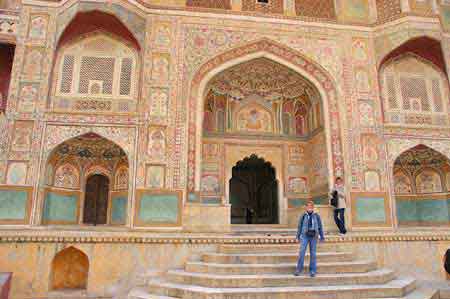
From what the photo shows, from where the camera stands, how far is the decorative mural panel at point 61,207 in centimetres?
896

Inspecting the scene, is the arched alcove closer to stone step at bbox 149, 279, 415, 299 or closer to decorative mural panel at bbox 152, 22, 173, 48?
stone step at bbox 149, 279, 415, 299

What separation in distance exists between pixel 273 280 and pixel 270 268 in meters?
0.41

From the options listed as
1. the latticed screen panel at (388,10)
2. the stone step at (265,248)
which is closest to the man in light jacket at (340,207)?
the stone step at (265,248)

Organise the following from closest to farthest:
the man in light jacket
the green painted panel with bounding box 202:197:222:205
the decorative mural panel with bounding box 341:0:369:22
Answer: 1. the man in light jacket
2. the green painted panel with bounding box 202:197:222:205
3. the decorative mural panel with bounding box 341:0:369:22

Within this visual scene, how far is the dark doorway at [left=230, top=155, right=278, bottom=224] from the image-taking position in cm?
1238

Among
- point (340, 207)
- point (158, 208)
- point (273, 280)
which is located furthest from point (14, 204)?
point (340, 207)

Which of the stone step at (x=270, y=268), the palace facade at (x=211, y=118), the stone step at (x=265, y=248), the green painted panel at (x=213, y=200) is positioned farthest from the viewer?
the green painted panel at (x=213, y=200)

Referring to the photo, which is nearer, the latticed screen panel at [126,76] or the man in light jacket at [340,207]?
the man in light jacket at [340,207]

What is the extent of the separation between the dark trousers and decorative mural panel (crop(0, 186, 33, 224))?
694cm

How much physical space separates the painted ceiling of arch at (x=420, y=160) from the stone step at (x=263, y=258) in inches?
208

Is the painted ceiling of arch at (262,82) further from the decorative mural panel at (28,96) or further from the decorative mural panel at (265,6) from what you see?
the decorative mural panel at (28,96)

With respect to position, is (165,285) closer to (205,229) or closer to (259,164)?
(205,229)

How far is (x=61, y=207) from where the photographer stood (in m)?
9.34

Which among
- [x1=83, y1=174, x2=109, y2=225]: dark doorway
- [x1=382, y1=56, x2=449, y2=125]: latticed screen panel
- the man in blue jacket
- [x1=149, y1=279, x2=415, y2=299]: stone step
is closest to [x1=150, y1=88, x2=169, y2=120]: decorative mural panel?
[x1=83, y1=174, x2=109, y2=225]: dark doorway
